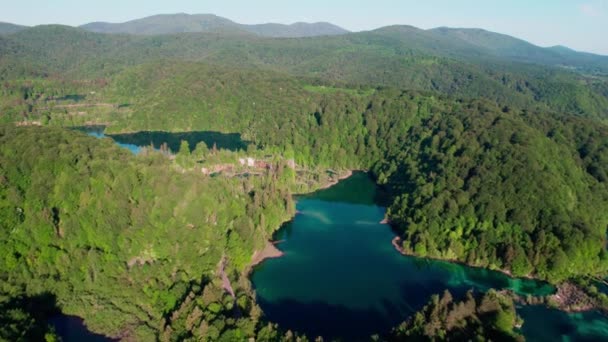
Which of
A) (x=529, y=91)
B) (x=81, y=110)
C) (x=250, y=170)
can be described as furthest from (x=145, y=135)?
(x=529, y=91)

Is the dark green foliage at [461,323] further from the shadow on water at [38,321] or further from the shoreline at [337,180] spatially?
the shoreline at [337,180]

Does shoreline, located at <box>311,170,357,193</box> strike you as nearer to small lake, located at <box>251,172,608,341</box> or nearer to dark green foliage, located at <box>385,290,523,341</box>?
small lake, located at <box>251,172,608,341</box>

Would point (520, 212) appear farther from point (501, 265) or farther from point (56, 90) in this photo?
point (56, 90)

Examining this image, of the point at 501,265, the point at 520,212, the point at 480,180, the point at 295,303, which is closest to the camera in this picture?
the point at 295,303

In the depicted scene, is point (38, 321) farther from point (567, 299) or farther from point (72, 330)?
point (567, 299)

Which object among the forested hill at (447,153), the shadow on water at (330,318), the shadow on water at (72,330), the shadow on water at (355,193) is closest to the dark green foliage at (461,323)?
the shadow on water at (330,318)

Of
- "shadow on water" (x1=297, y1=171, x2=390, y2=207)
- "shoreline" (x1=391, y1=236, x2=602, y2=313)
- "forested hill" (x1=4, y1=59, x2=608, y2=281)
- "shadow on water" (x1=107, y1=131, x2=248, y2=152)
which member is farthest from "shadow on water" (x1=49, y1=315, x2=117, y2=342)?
"shadow on water" (x1=107, y1=131, x2=248, y2=152)

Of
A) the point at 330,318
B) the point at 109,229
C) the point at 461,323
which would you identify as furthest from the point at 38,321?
the point at 461,323

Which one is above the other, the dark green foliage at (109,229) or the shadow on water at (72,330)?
the dark green foliage at (109,229)
